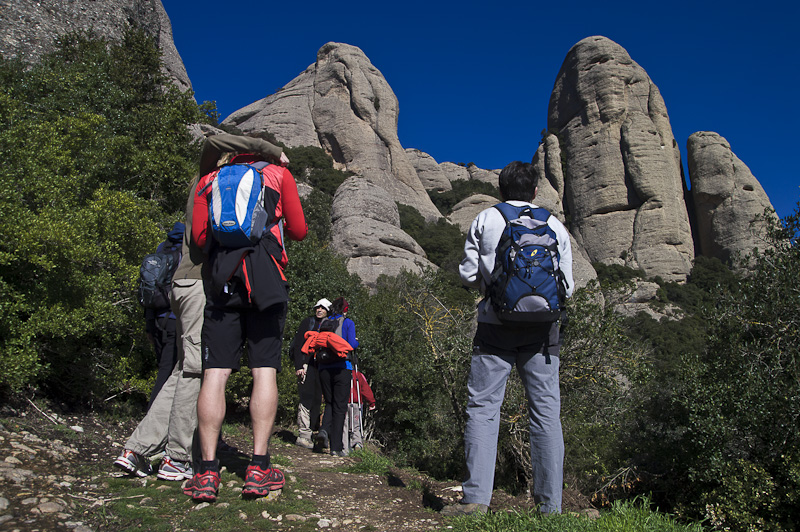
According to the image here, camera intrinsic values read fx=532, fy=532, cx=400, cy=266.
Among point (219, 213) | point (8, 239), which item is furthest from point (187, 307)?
point (8, 239)

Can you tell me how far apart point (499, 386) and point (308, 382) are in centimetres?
435

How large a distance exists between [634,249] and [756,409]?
45.9m

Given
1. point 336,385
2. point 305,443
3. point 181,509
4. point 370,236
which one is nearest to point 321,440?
point 305,443

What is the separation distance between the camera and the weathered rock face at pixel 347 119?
49.1 metres

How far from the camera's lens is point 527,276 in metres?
2.92

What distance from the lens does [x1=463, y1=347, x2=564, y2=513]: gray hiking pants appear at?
2.96m

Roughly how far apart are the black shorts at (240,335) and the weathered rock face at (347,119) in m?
43.6

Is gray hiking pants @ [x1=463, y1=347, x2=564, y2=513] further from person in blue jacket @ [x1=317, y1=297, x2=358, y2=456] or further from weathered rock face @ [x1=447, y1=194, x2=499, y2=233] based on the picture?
weathered rock face @ [x1=447, y1=194, x2=499, y2=233]

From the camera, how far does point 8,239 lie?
15.8 feet

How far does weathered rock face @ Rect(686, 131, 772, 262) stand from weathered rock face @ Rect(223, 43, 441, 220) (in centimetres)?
2549

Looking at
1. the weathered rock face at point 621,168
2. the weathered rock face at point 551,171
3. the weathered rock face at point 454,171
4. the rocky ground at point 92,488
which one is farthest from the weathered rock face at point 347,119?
the rocky ground at point 92,488

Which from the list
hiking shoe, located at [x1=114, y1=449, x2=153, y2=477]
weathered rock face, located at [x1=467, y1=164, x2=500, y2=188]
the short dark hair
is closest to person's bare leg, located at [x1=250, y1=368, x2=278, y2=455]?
hiking shoe, located at [x1=114, y1=449, x2=153, y2=477]

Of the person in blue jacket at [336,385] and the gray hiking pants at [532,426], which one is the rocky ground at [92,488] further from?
the person in blue jacket at [336,385]

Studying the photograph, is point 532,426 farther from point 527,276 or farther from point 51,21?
point 51,21
